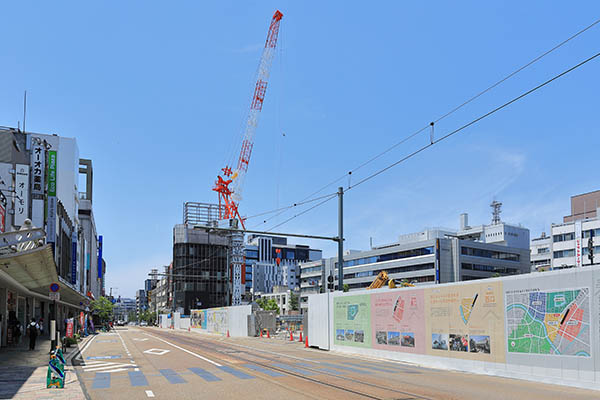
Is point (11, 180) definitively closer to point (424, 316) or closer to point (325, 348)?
point (325, 348)

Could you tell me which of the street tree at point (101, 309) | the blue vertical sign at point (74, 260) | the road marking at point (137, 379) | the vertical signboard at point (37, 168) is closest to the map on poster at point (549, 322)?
the road marking at point (137, 379)

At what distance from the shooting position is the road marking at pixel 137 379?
56.8 ft

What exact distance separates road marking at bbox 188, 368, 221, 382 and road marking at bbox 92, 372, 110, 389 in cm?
300

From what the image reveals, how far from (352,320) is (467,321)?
10020 millimetres

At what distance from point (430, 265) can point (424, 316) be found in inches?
3548

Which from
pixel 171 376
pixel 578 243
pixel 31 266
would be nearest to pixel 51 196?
pixel 31 266

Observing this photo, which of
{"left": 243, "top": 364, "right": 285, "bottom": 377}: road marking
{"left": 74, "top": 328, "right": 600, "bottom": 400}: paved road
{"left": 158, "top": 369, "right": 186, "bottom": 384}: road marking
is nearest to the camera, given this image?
{"left": 74, "top": 328, "right": 600, "bottom": 400}: paved road

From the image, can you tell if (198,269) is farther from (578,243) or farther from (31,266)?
(31,266)

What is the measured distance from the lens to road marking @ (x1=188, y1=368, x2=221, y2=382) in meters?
18.2

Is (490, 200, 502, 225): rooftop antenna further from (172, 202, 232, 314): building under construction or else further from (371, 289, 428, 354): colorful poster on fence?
(371, 289, 428, 354): colorful poster on fence

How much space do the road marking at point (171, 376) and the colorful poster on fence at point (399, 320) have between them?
10710 millimetres

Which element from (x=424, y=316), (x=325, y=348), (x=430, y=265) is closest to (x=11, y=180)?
(x=325, y=348)

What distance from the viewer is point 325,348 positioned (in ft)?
113

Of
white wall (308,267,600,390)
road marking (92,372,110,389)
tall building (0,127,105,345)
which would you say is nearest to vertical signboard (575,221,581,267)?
white wall (308,267,600,390)
